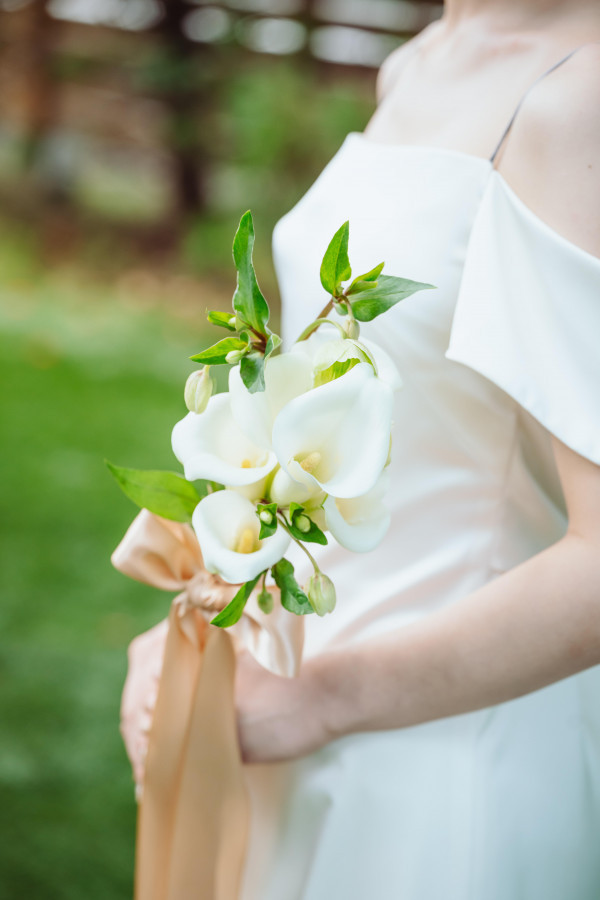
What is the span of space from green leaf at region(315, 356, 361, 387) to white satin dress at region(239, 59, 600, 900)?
0.19m

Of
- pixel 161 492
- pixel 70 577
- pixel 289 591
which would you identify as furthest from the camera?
pixel 70 577

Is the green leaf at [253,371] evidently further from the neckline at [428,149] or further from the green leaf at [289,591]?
the neckline at [428,149]

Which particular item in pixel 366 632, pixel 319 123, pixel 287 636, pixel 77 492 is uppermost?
pixel 287 636

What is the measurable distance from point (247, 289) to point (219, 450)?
13cm

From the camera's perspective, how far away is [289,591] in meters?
0.76

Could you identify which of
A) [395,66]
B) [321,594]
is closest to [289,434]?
[321,594]

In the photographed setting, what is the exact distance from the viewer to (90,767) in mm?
2096

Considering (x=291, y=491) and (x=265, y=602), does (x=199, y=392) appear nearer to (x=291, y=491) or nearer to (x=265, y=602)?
(x=291, y=491)

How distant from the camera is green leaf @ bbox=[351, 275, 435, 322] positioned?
0.70 m

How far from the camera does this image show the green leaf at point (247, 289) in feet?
2.21

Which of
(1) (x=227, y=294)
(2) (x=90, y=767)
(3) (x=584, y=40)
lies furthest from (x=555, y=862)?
(1) (x=227, y=294)

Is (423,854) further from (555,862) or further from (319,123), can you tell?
(319,123)

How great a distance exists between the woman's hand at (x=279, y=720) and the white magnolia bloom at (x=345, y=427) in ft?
1.18

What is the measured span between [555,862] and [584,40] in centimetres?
86
